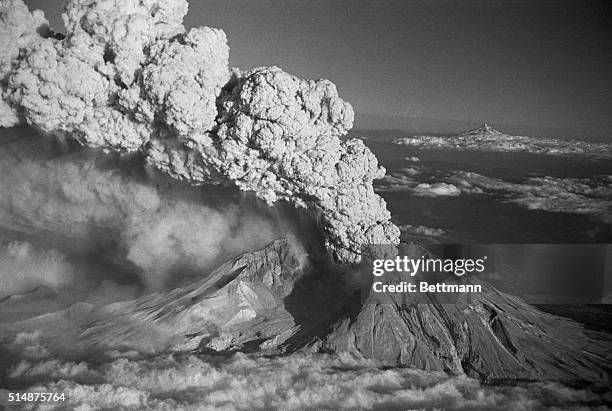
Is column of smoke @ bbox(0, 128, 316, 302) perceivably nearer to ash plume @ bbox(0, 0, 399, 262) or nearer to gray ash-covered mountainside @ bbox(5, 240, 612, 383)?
gray ash-covered mountainside @ bbox(5, 240, 612, 383)

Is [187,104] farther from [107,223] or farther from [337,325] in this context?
[337,325]

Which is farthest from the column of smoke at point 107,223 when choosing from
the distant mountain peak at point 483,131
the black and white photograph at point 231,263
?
the distant mountain peak at point 483,131

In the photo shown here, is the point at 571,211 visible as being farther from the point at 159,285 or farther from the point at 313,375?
the point at 159,285

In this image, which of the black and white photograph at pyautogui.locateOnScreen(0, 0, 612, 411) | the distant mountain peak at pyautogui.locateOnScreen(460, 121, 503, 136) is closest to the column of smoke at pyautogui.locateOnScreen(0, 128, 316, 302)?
the black and white photograph at pyautogui.locateOnScreen(0, 0, 612, 411)

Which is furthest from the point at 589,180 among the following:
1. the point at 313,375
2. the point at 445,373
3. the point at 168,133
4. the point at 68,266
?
the point at 68,266

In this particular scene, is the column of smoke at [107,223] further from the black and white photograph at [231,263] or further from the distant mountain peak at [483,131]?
the distant mountain peak at [483,131]

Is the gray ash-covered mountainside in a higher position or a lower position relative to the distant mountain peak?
lower

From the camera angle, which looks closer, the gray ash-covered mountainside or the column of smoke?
the gray ash-covered mountainside
